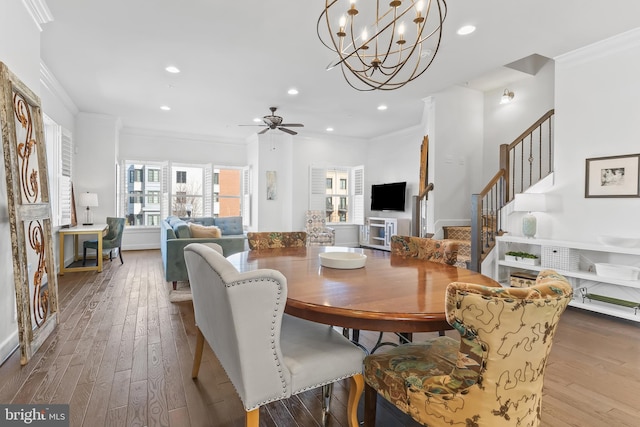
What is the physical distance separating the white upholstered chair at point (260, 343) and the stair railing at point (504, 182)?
3.26m

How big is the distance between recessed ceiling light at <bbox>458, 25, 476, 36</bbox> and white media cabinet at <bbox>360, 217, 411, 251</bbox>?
4.30m

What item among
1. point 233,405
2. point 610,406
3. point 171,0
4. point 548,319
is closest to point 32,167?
point 171,0

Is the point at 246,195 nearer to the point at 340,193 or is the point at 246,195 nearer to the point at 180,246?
the point at 340,193

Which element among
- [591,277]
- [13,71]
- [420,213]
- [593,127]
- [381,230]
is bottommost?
[591,277]

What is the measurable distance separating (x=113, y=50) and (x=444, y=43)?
364cm

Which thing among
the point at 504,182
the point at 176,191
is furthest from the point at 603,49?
the point at 176,191

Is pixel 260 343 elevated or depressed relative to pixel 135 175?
depressed

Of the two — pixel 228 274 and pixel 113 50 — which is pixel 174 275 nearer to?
pixel 113 50

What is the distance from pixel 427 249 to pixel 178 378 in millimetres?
1866

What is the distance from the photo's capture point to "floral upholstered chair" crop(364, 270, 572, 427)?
3.22 ft

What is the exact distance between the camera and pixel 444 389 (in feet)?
3.71

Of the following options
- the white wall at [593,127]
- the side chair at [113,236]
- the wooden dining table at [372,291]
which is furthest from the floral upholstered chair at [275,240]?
the side chair at [113,236]

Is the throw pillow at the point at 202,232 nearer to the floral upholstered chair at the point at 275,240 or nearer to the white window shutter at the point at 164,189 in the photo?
the floral upholstered chair at the point at 275,240

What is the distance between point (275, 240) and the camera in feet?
9.20
